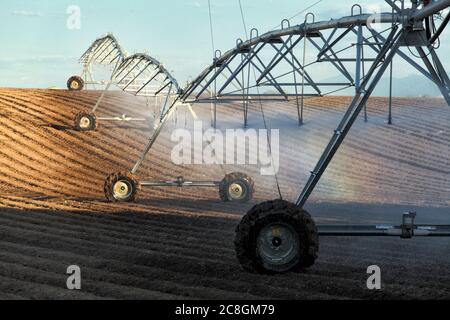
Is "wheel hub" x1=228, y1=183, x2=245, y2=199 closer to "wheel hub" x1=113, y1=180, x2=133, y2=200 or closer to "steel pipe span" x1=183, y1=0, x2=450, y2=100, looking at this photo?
"wheel hub" x1=113, y1=180, x2=133, y2=200

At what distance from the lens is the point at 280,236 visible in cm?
770

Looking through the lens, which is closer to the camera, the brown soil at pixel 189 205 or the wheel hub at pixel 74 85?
the brown soil at pixel 189 205

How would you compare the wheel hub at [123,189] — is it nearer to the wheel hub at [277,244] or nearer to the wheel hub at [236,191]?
the wheel hub at [236,191]

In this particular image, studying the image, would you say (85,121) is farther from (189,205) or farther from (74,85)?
(189,205)

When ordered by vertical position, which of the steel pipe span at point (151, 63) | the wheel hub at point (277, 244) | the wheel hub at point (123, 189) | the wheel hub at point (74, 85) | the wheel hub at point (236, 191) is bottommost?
the wheel hub at point (277, 244)

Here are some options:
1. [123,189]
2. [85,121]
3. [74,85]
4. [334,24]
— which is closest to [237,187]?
[123,189]

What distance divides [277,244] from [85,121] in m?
20.3

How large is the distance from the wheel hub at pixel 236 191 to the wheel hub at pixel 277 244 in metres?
9.26

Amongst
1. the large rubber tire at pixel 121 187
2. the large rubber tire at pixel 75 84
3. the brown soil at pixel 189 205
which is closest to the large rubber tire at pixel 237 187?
the brown soil at pixel 189 205

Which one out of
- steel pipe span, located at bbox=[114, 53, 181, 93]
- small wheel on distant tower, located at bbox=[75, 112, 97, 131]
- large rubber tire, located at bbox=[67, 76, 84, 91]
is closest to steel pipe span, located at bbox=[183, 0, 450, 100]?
steel pipe span, located at bbox=[114, 53, 181, 93]

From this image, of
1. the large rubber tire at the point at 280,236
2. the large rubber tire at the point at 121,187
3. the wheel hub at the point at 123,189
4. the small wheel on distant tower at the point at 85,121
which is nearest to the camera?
the large rubber tire at the point at 280,236

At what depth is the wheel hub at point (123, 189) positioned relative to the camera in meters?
16.1

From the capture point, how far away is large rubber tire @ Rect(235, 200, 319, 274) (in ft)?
25.0
